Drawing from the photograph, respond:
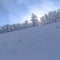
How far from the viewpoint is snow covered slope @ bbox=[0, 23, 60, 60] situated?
3.40 m

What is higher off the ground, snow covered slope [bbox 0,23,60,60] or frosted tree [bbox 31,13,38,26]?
frosted tree [bbox 31,13,38,26]

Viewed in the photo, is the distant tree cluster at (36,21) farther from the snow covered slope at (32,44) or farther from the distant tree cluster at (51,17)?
the snow covered slope at (32,44)

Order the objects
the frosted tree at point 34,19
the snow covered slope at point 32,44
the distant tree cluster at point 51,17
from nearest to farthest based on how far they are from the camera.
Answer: the snow covered slope at point 32,44 < the distant tree cluster at point 51,17 < the frosted tree at point 34,19

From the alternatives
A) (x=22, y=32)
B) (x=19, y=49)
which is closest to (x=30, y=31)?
(x=22, y=32)

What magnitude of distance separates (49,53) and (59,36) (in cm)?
39

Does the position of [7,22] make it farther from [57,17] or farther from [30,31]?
[57,17]

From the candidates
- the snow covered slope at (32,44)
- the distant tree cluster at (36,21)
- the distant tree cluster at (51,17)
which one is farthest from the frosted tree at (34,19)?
the snow covered slope at (32,44)

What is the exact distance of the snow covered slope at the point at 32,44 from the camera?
3.40 m

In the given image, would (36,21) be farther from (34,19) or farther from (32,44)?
(32,44)

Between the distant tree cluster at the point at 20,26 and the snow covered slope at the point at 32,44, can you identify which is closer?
the snow covered slope at the point at 32,44

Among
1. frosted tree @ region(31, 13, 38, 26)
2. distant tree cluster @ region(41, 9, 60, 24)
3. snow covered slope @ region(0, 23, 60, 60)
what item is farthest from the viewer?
frosted tree @ region(31, 13, 38, 26)

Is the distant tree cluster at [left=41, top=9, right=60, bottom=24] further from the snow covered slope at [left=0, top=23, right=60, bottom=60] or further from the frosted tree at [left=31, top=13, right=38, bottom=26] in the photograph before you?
the snow covered slope at [left=0, top=23, right=60, bottom=60]

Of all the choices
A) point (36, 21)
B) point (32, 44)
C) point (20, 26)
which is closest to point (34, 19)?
point (36, 21)

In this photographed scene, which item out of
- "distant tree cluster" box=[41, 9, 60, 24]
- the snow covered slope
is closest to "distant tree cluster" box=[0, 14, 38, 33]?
"distant tree cluster" box=[41, 9, 60, 24]
